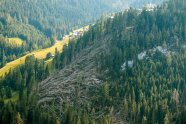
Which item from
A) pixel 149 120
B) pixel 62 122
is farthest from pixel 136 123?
pixel 62 122

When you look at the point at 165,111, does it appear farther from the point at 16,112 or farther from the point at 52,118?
the point at 16,112

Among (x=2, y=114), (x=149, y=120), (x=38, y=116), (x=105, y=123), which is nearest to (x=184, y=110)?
(x=149, y=120)

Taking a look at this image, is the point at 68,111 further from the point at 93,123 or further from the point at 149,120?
the point at 149,120

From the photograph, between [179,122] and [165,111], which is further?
[165,111]

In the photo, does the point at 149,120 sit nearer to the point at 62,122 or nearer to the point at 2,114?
the point at 62,122

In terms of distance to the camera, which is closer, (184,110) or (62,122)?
(184,110)

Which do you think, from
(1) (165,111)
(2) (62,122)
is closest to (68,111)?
(2) (62,122)

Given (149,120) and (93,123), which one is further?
(149,120)
